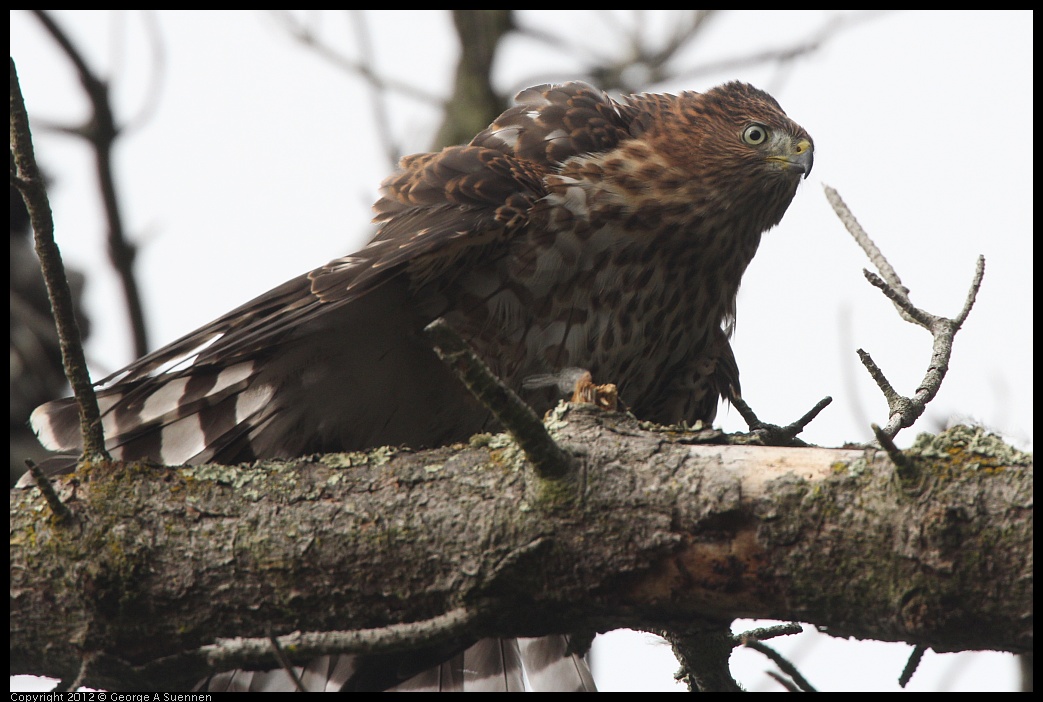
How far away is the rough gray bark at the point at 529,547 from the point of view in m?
2.10

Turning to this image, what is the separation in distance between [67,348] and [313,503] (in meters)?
0.66

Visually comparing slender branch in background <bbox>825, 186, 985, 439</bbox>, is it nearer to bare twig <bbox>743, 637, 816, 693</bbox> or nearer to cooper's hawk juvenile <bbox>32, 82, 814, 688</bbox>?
bare twig <bbox>743, 637, 816, 693</bbox>

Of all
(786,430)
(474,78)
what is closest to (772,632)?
(786,430)

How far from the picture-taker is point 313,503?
8.25ft

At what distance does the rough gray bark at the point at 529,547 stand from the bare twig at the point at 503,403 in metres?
0.07

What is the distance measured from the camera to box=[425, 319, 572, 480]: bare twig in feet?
6.16

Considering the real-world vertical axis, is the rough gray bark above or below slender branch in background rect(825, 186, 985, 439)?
below

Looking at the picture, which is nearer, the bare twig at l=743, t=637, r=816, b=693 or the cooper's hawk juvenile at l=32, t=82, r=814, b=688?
the bare twig at l=743, t=637, r=816, b=693

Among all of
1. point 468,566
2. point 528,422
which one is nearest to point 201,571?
point 468,566

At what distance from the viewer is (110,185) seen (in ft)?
13.7

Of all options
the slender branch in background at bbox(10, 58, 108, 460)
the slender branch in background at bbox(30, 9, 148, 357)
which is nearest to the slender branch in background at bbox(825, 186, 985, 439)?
the slender branch in background at bbox(10, 58, 108, 460)

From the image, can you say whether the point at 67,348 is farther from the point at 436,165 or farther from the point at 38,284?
the point at 38,284

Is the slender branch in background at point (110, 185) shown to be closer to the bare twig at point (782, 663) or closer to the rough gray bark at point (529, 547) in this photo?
the rough gray bark at point (529, 547)

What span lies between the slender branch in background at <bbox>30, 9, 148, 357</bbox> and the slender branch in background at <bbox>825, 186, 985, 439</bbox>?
2.77 metres
